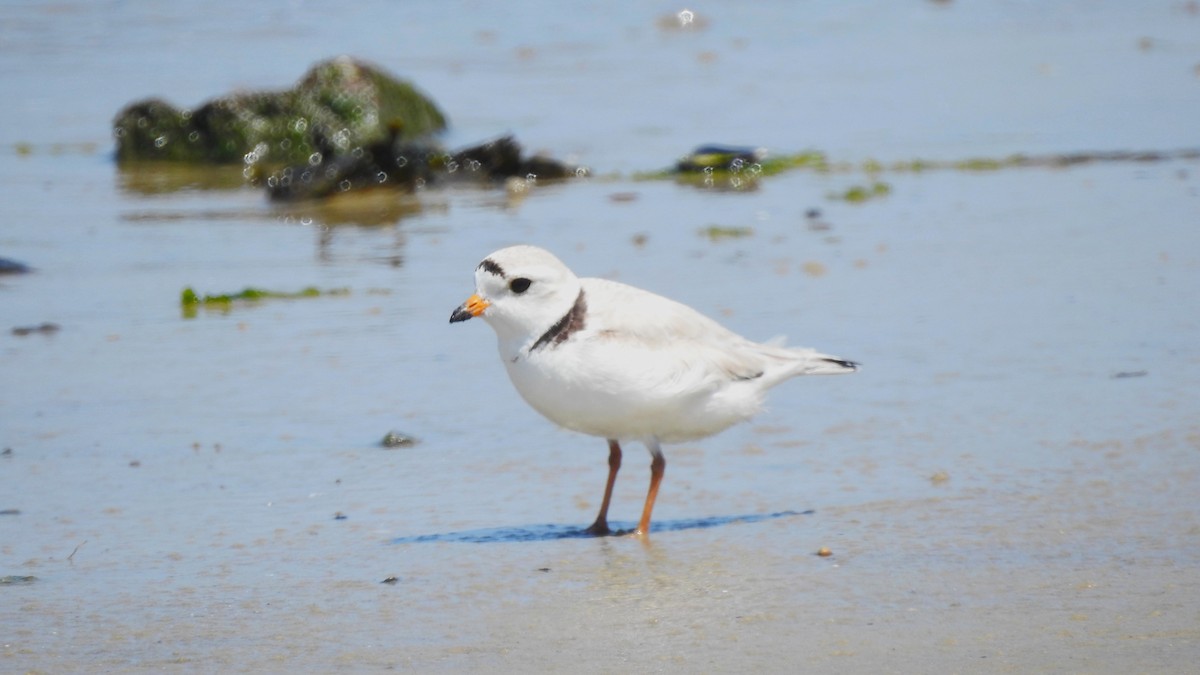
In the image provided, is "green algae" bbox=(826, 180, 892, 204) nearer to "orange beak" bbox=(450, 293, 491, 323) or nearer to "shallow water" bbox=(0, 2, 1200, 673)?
"shallow water" bbox=(0, 2, 1200, 673)

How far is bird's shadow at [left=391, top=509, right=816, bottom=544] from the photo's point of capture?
4.53m

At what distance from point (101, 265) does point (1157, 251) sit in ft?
16.8

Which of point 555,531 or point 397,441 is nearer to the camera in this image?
point 555,531

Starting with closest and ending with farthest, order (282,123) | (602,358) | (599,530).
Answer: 1. (602,358)
2. (599,530)
3. (282,123)

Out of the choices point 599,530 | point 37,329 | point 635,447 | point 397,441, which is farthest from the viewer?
point 37,329

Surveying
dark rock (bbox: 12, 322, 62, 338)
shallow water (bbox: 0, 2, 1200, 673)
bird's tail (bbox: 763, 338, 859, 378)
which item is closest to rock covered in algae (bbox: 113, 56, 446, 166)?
shallow water (bbox: 0, 2, 1200, 673)

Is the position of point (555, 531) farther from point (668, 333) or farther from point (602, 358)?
point (668, 333)

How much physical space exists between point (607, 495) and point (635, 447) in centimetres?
96

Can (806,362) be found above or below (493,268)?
below

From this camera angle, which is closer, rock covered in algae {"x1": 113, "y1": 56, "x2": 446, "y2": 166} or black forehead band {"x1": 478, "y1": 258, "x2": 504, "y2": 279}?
black forehead band {"x1": 478, "y1": 258, "x2": 504, "y2": 279}

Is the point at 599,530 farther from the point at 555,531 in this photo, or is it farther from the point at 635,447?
the point at 635,447

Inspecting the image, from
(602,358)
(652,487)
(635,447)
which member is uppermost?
(602,358)

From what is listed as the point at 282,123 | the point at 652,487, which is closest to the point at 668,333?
the point at 652,487

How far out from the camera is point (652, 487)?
473 centimetres
